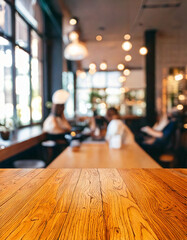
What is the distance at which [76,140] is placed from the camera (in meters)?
2.56

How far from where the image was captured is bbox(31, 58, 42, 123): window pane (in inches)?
205

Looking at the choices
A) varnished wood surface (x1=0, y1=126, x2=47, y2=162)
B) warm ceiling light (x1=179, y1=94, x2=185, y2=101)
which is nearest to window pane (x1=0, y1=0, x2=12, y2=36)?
varnished wood surface (x1=0, y1=126, x2=47, y2=162)

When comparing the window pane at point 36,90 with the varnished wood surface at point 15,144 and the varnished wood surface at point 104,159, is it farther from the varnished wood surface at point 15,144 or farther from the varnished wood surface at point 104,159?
the varnished wood surface at point 104,159

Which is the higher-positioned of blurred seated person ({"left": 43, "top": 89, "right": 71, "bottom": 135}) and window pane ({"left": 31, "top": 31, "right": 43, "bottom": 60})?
window pane ({"left": 31, "top": 31, "right": 43, "bottom": 60})

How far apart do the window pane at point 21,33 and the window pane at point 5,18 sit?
0.39m

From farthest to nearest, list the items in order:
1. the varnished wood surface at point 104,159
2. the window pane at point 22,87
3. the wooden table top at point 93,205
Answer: the window pane at point 22,87 → the varnished wood surface at point 104,159 → the wooden table top at point 93,205

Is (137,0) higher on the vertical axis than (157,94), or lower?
higher

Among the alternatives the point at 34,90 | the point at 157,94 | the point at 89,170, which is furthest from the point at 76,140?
the point at 157,94

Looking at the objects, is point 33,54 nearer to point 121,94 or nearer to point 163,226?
point 163,226

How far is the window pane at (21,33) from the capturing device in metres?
4.27

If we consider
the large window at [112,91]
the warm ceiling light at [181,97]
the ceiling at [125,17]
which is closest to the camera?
the ceiling at [125,17]

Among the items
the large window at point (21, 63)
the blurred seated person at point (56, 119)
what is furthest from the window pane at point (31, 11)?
the blurred seated person at point (56, 119)

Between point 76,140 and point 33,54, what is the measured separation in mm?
3363

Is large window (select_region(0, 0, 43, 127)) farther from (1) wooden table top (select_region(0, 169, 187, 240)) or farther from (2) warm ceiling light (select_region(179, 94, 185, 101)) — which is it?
(2) warm ceiling light (select_region(179, 94, 185, 101))
